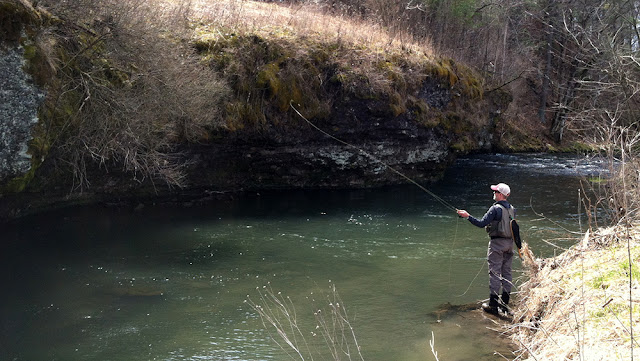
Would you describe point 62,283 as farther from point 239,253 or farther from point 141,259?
point 239,253

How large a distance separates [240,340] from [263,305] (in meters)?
1.30

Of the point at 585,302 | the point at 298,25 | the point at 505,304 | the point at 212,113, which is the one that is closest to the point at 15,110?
the point at 212,113

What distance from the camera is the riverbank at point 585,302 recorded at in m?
→ 4.77

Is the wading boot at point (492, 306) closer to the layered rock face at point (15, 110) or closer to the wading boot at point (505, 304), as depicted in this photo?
the wading boot at point (505, 304)

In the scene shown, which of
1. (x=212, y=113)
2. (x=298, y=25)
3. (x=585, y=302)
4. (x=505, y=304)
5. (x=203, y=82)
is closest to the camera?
(x=585, y=302)

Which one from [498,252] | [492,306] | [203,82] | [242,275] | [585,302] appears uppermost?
[203,82]

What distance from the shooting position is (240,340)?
700 cm

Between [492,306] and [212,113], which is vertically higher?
[212,113]

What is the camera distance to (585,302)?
562 centimetres

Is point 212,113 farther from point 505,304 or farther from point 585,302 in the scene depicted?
point 585,302

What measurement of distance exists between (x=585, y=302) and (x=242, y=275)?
225 inches

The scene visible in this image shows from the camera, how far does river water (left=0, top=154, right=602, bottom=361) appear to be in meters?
6.93

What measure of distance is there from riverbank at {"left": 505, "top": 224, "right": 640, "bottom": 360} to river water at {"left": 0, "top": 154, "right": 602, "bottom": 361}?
2.52 ft

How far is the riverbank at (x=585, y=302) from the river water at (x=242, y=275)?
2.52ft
